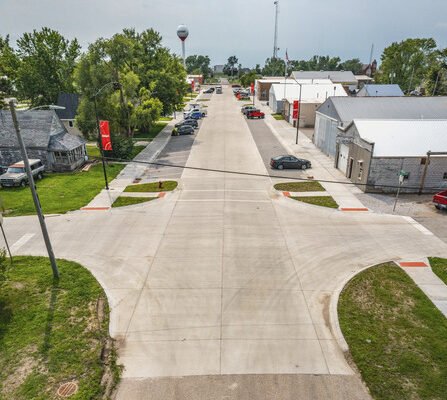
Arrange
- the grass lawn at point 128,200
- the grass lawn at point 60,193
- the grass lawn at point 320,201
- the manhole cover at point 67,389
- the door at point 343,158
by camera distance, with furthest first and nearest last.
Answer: the door at point 343,158, the grass lawn at point 128,200, the grass lawn at point 320,201, the grass lawn at point 60,193, the manhole cover at point 67,389

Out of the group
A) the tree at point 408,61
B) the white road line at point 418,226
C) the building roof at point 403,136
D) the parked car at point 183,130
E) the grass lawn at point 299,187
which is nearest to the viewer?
the white road line at point 418,226

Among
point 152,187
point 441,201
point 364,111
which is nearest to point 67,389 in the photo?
point 152,187

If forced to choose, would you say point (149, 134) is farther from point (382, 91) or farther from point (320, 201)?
point (382, 91)

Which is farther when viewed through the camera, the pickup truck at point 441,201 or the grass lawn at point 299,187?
the grass lawn at point 299,187

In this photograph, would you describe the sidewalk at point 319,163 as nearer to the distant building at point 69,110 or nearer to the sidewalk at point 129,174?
the sidewalk at point 129,174

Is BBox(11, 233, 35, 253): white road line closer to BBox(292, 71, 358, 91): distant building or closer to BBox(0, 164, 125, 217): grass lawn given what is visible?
BBox(0, 164, 125, 217): grass lawn

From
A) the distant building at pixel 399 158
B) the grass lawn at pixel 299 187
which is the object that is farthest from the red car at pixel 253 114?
the grass lawn at pixel 299 187

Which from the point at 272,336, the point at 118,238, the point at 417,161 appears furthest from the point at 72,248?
the point at 417,161
